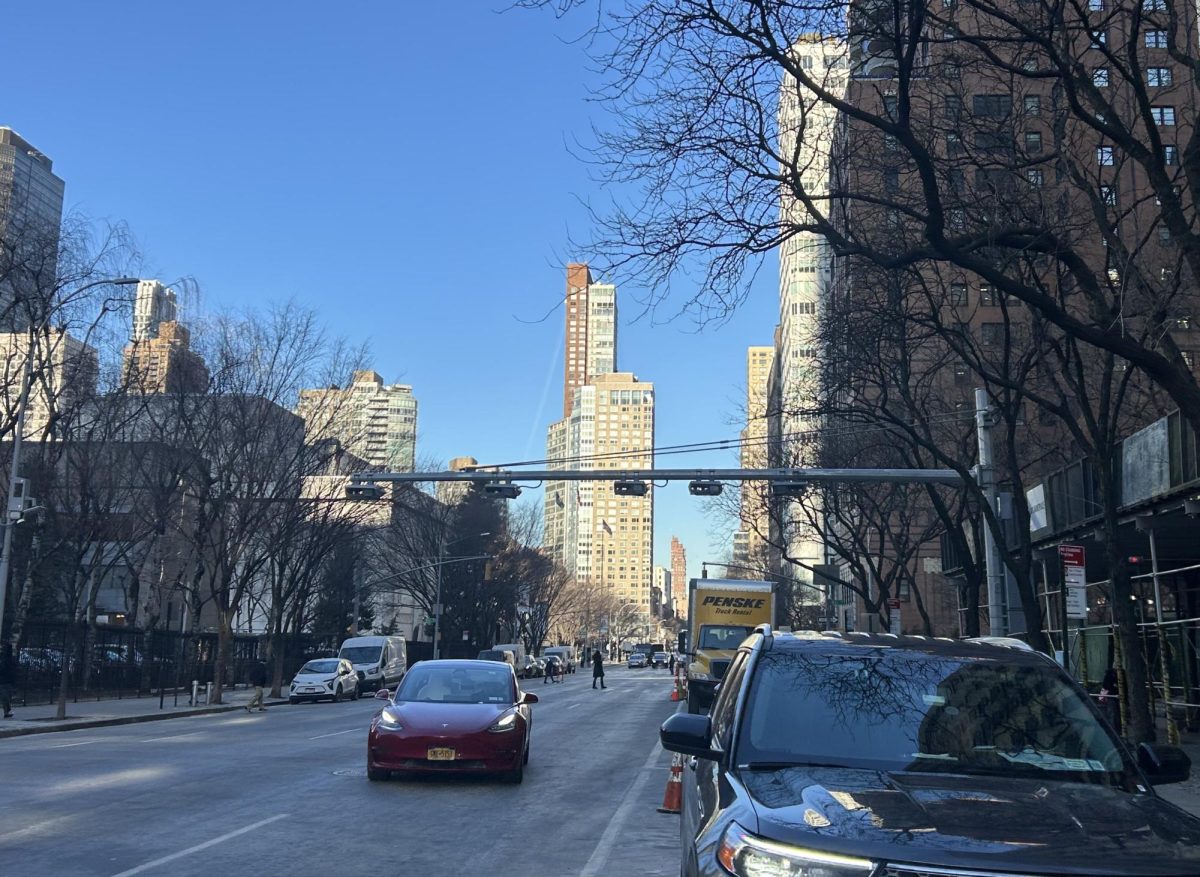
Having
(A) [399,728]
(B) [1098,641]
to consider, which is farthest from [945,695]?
(B) [1098,641]

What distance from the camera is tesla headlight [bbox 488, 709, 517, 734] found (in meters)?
14.1

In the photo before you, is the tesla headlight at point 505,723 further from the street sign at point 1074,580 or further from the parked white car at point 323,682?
the parked white car at point 323,682

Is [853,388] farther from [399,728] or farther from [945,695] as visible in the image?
[945,695]

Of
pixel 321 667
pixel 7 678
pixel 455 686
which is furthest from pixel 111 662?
pixel 455 686

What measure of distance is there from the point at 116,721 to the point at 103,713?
304 cm

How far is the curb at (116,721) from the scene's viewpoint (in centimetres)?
2430

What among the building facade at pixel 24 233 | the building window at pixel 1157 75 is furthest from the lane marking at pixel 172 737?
the building window at pixel 1157 75

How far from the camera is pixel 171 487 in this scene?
1403 inches

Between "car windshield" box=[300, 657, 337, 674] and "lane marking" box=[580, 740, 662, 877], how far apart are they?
2846 centimetres

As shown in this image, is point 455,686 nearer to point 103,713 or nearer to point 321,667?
point 103,713

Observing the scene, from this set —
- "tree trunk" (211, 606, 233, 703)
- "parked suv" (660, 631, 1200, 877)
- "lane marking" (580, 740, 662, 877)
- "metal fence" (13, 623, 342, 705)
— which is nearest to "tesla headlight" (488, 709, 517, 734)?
"lane marking" (580, 740, 662, 877)

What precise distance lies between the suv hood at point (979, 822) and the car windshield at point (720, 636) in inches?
1158

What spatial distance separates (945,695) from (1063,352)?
17.7 m

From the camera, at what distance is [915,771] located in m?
4.88
